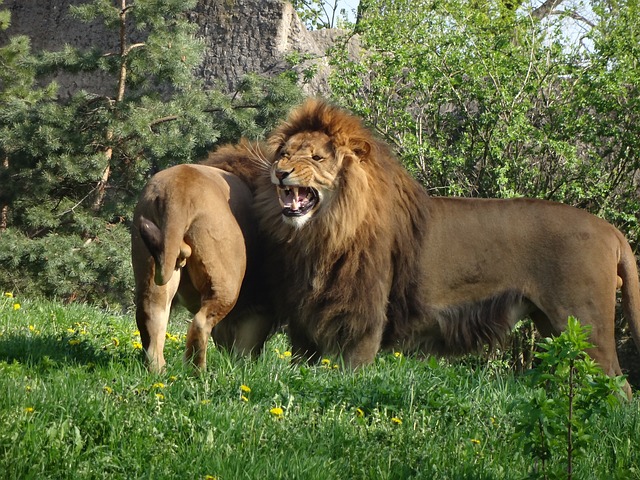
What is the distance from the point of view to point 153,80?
1220cm

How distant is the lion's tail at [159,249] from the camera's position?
5.06 metres

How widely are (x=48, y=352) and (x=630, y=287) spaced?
4.03m

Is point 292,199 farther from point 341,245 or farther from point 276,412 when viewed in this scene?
point 276,412

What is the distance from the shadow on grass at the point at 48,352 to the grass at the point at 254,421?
0.01 metres

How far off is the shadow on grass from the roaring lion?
467 mm

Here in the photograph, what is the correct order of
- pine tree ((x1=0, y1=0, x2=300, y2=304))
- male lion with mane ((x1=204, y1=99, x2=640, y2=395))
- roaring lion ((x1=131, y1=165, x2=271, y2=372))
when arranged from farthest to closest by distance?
1. pine tree ((x1=0, y1=0, x2=300, y2=304))
2. male lion with mane ((x1=204, y1=99, x2=640, y2=395))
3. roaring lion ((x1=131, y1=165, x2=271, y2=372))

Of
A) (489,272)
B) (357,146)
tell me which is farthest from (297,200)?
(489,272)

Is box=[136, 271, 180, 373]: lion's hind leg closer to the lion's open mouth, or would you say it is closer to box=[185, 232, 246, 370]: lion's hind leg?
box=[185, 232, 246, 370]: lion's hind leg

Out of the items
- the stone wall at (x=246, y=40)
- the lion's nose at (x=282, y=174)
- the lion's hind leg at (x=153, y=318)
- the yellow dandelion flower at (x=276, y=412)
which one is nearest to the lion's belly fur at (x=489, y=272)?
the lion's nose at (x=282, y=174)

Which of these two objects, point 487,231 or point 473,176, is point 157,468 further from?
point 473,176

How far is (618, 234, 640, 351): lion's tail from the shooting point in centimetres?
711

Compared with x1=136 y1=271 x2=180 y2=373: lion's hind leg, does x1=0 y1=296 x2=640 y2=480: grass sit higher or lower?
lower

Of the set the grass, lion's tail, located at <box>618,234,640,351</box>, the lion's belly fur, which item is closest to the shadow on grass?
the grass

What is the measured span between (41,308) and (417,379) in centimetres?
350
